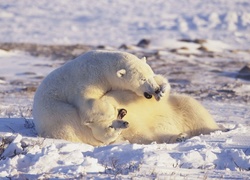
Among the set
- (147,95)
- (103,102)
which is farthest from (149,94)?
(103,102)

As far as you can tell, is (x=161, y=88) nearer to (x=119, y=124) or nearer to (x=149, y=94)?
(x=149, y=94)

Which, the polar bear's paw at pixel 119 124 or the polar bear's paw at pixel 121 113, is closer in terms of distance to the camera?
the polar bear's paw at pixel 119 124

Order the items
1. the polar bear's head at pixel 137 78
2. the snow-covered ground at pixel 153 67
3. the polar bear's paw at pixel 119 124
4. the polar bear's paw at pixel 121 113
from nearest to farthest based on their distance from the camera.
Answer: the snow-covered ground at pixel 153 67 → the polar bear's paw at pixel 119 124 → the polar bear's paw at pixel 121 113 → the polar bear's head at pixel 137 78

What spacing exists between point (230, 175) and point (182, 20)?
34.8m

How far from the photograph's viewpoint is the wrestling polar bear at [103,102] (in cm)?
569

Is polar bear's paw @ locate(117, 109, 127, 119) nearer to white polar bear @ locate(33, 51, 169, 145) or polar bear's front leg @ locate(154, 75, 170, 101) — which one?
white polar bear @ locate(33, 51, 169, 145)

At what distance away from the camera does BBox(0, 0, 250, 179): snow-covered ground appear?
414cm

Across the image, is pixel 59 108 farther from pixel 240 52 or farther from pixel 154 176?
pixel 240 52

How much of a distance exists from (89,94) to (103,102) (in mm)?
165

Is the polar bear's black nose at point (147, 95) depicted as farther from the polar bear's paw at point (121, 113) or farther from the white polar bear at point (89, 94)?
the polar bear's paw at point (121, 113)

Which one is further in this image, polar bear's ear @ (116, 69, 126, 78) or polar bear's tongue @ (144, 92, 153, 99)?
polar bear's tongue @ (144, 92, 153, 99)

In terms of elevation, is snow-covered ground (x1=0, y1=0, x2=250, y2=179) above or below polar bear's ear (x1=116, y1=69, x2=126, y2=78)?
below

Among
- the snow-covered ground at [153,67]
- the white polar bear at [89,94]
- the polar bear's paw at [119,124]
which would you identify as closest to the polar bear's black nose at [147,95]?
the white polar bear at [89,94]

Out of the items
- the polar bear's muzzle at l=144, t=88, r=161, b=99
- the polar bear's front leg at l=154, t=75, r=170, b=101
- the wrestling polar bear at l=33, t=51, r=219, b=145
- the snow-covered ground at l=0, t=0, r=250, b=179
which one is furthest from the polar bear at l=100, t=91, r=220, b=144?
the snow-covered ground at l=0, t=0, r=250, b=179
